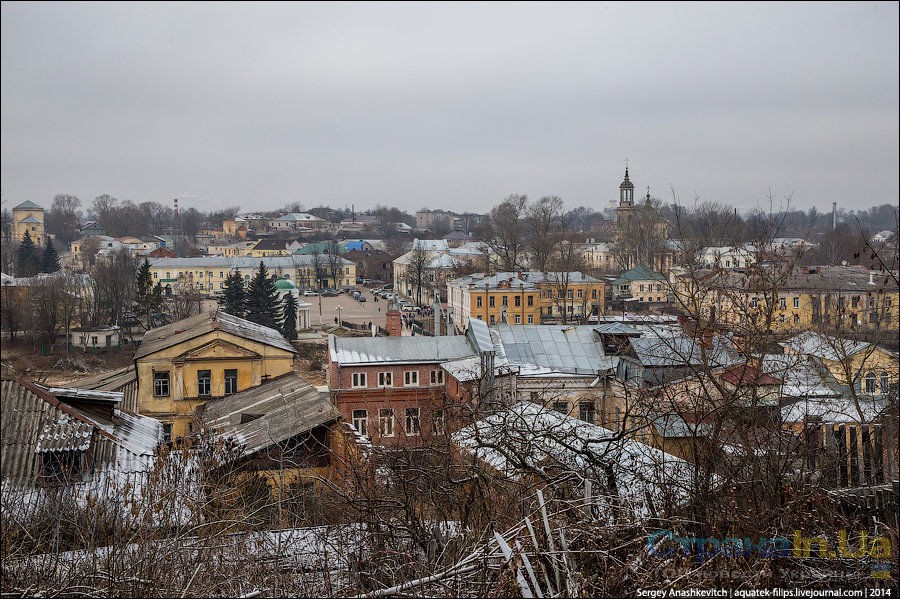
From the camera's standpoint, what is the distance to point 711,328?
5.86 meters

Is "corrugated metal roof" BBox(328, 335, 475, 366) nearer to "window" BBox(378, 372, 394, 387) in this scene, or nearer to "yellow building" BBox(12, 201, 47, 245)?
"window" BBox(378, 372, 394, 387)

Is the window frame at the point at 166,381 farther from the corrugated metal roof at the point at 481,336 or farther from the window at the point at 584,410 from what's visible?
the window at the point at 584,410

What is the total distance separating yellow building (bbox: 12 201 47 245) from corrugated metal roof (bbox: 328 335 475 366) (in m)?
38.9

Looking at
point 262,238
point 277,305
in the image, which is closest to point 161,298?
point 277,305

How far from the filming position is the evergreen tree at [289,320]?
2203 cm

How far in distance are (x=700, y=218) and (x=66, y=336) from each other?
765 inches

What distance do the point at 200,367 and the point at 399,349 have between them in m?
3.69

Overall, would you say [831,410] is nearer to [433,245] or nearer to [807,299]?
[807,299]

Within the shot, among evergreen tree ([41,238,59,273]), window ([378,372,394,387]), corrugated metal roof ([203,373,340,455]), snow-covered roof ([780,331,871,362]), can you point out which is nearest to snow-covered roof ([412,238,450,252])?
evergreen tree ([41,238,59,273])

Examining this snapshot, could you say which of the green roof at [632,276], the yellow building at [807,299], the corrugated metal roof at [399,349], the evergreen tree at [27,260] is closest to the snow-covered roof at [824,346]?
the yellow building at [807,299]

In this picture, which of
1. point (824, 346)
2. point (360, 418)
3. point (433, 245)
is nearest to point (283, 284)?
point (360, 418)

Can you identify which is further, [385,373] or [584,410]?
[385,373]

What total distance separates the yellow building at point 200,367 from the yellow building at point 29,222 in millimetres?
37746

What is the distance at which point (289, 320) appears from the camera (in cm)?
2239
